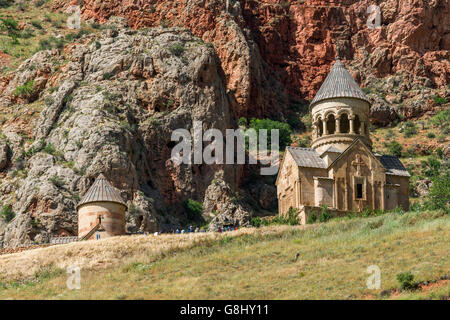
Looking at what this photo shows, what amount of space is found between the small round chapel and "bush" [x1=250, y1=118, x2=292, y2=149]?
40.1m

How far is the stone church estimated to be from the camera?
53.8 metres

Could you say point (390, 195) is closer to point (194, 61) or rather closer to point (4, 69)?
point (194, 61)

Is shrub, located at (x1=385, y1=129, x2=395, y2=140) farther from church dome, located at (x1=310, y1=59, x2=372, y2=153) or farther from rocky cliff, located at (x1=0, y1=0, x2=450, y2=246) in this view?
church dome, located at (x1=310, y1=59, x2=372, y2=153)

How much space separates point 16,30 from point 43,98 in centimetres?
1857

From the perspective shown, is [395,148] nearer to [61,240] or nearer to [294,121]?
[294,121]

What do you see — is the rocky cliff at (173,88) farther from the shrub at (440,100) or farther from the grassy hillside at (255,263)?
the grassy hillside at (255,263)

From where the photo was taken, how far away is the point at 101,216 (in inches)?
2002

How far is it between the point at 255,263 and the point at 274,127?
172 ft

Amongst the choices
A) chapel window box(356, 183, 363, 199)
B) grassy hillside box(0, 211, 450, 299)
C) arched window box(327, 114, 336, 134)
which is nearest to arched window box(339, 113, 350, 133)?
arched window box(327, 114, 336, 134)

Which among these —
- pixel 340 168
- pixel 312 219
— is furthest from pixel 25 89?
pixel 312 219

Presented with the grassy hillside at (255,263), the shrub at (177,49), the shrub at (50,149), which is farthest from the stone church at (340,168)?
the shrub at (177,49)

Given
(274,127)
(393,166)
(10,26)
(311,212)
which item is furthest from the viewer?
(274,127)
